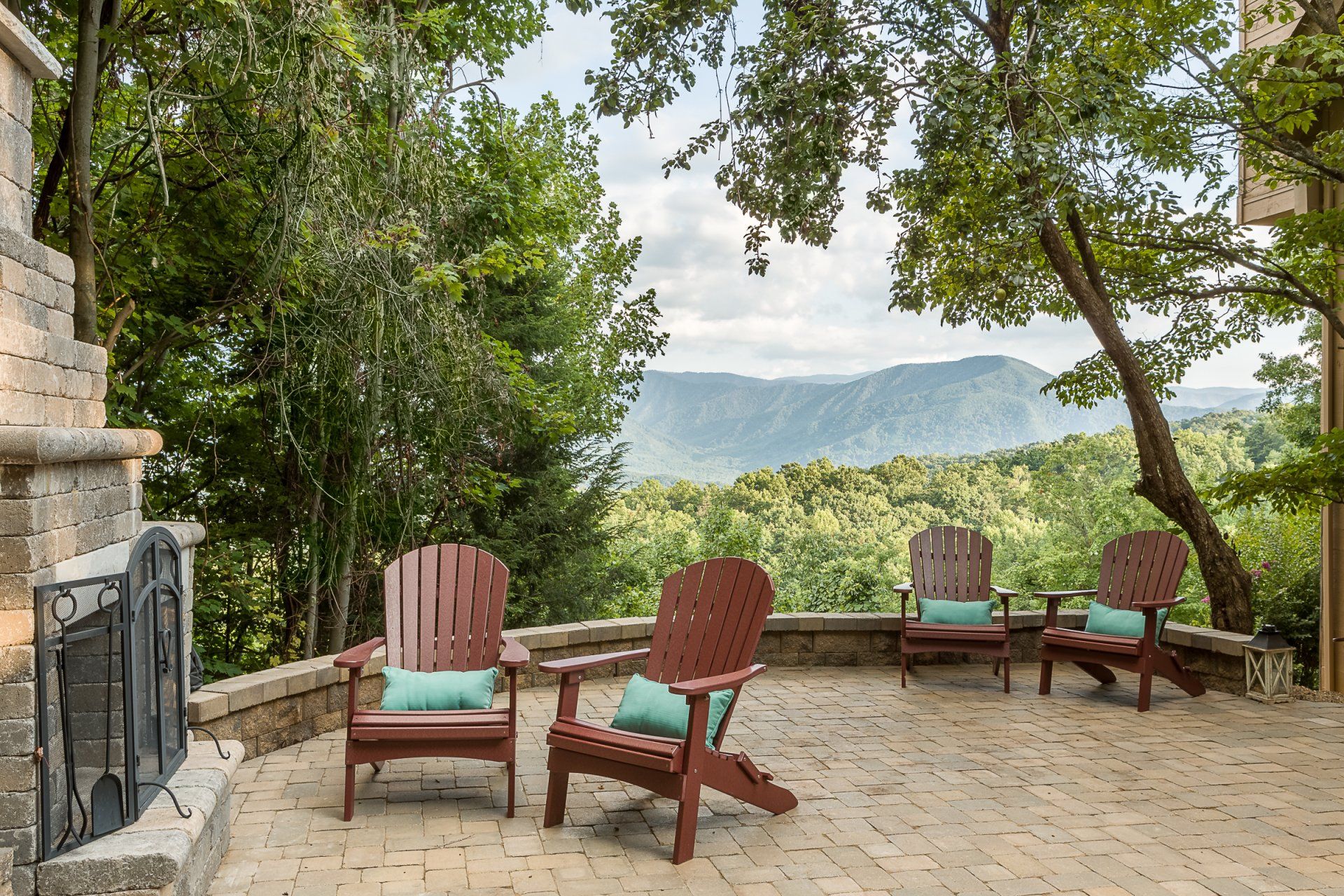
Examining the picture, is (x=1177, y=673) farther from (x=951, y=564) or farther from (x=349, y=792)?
(x=349, y=792)

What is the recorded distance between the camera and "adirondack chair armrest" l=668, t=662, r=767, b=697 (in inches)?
119

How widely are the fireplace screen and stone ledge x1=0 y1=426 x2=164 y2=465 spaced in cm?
27

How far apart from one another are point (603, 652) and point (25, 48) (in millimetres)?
3999

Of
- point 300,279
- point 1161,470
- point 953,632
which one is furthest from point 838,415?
point 300,279

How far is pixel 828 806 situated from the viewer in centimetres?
349

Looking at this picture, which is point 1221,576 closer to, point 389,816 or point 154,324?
point 389,816

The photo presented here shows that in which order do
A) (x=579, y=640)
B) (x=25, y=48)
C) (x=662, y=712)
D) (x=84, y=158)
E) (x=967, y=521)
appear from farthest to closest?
(x=967, y=521), (x=579, y=640), (x=84, y=158), (x=662, y=712), (x=25, y=48)

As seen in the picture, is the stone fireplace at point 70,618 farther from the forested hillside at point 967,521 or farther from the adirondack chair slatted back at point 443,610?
the forested hillside at point 967,521

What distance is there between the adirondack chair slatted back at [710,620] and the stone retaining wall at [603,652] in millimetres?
1582

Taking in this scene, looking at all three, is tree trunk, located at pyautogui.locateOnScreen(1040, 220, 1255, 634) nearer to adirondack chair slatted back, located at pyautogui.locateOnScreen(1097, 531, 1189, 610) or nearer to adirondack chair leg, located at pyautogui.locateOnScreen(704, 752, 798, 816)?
adirondack chair slatted back, located at pyautogui.locateOnScreen(1097, 531, 1189, 610)

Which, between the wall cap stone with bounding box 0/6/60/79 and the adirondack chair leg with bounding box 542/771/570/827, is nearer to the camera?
the wall cap stone with bounding box 0/6/60/79

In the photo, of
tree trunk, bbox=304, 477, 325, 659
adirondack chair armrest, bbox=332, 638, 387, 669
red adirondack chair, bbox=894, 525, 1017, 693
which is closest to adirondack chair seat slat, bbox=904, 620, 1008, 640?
red adirondack chair, bbox=894, 525, 1017, 693

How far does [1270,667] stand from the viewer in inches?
201

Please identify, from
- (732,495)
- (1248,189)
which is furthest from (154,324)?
(732,495)
